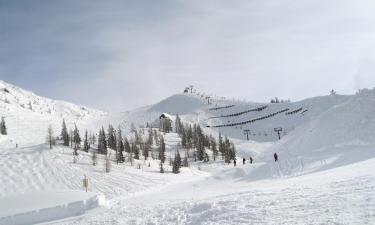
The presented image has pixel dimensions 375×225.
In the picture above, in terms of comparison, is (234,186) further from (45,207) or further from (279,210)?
(279,210)

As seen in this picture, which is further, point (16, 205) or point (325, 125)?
point (325, 125)

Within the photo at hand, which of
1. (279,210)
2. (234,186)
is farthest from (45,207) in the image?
(279,210)

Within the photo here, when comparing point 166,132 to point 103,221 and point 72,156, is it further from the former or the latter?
point 103,221

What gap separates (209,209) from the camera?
19625mm

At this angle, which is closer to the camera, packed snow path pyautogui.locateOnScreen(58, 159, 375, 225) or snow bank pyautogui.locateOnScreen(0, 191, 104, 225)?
packed snow path pyautogui.locateOnScreen(58, 159, 375, 225)

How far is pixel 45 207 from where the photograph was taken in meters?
27.9

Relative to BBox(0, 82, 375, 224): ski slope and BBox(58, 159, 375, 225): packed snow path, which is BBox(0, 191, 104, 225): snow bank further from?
BBox(58, 159, 375, 225): packed snow path

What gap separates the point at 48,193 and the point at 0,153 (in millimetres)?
52409

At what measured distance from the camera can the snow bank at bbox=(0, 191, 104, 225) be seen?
26891 mm

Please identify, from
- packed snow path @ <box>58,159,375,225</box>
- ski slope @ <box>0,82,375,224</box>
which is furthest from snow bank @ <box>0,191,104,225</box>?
packed snow path @ <box>58,159,375,225</box>

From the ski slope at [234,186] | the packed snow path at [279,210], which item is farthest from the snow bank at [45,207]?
the packed snow path at [279,210]

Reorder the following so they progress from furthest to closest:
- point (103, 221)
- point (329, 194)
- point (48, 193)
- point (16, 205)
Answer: point (48, 193), point (16, 205), point (103, 221), point (329, 194)

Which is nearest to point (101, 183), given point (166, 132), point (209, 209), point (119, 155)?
point (119, 155)

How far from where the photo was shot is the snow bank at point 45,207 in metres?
26.9
